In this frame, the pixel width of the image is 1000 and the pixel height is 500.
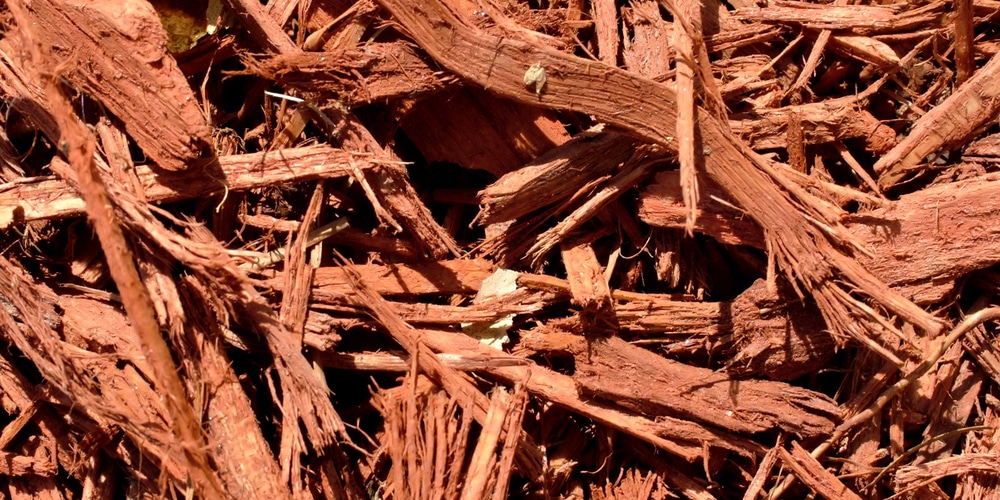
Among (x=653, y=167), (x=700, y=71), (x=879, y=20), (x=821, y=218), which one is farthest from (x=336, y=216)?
(x=879, y=20)

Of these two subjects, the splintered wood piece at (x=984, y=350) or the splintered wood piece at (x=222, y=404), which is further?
the splintered wood piece at (x=984, y=350)

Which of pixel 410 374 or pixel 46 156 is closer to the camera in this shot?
pixel 410 374

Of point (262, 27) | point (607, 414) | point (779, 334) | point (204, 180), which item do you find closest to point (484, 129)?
point (262, 27)

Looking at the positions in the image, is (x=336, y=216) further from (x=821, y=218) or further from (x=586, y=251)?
(x=821, y=218)

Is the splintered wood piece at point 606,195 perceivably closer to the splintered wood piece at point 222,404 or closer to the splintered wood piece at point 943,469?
the splintered wood piece at point 222,404

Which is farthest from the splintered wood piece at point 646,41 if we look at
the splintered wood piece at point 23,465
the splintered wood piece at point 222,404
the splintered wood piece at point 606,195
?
the splintered wood piece at point 23,465
